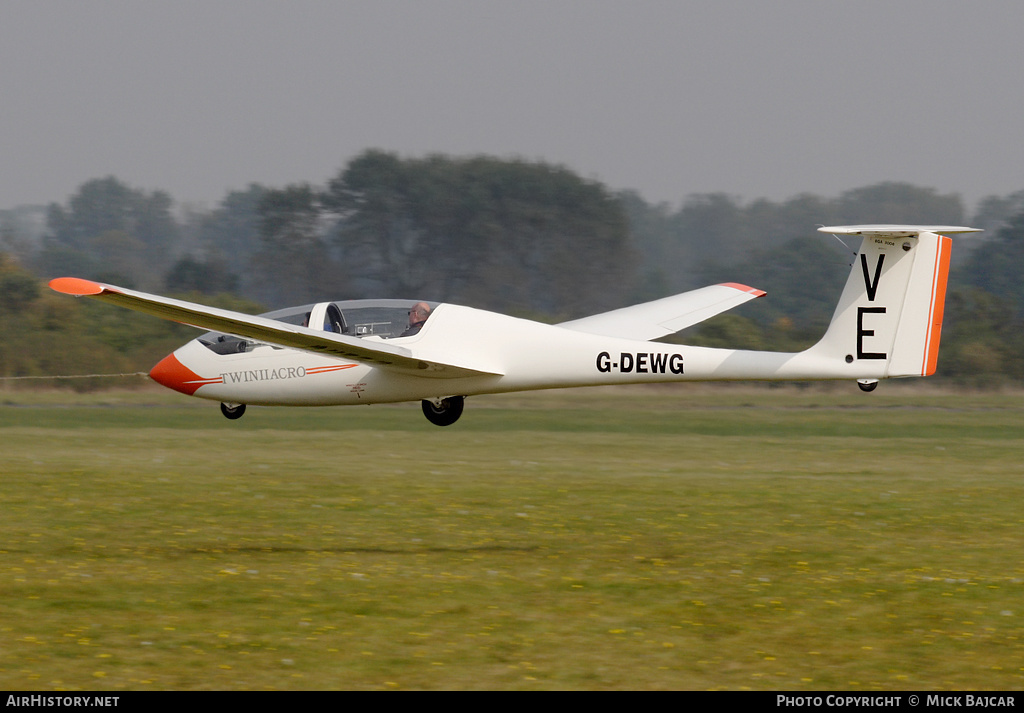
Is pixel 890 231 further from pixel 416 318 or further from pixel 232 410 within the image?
pixel 232 410

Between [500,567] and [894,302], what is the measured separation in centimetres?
678

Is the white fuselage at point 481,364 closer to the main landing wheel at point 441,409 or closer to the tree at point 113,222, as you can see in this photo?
the main landing wheel at point 441,409

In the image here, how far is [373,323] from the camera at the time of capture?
16.6 metres

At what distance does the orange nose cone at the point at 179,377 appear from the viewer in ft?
56.9

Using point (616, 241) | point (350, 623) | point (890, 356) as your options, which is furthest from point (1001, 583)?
point (616, 241)

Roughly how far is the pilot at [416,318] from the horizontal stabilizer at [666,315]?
3443mm

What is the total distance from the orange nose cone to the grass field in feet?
4.12

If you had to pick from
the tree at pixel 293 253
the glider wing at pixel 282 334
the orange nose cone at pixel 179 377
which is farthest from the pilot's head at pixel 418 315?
the tree at pixel 293 253

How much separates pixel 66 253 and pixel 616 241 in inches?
1516

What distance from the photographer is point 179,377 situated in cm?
1741

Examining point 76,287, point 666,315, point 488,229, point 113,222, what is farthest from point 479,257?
point 113,222

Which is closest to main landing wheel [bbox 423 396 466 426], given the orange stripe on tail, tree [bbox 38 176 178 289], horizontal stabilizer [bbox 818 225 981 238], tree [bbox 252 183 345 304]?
horizontal stabilizer [bbox 818 225 981 238]

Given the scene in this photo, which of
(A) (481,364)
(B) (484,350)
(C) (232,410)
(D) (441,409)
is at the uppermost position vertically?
(B) (484,350)

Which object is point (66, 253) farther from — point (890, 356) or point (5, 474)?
point (890, 356)
